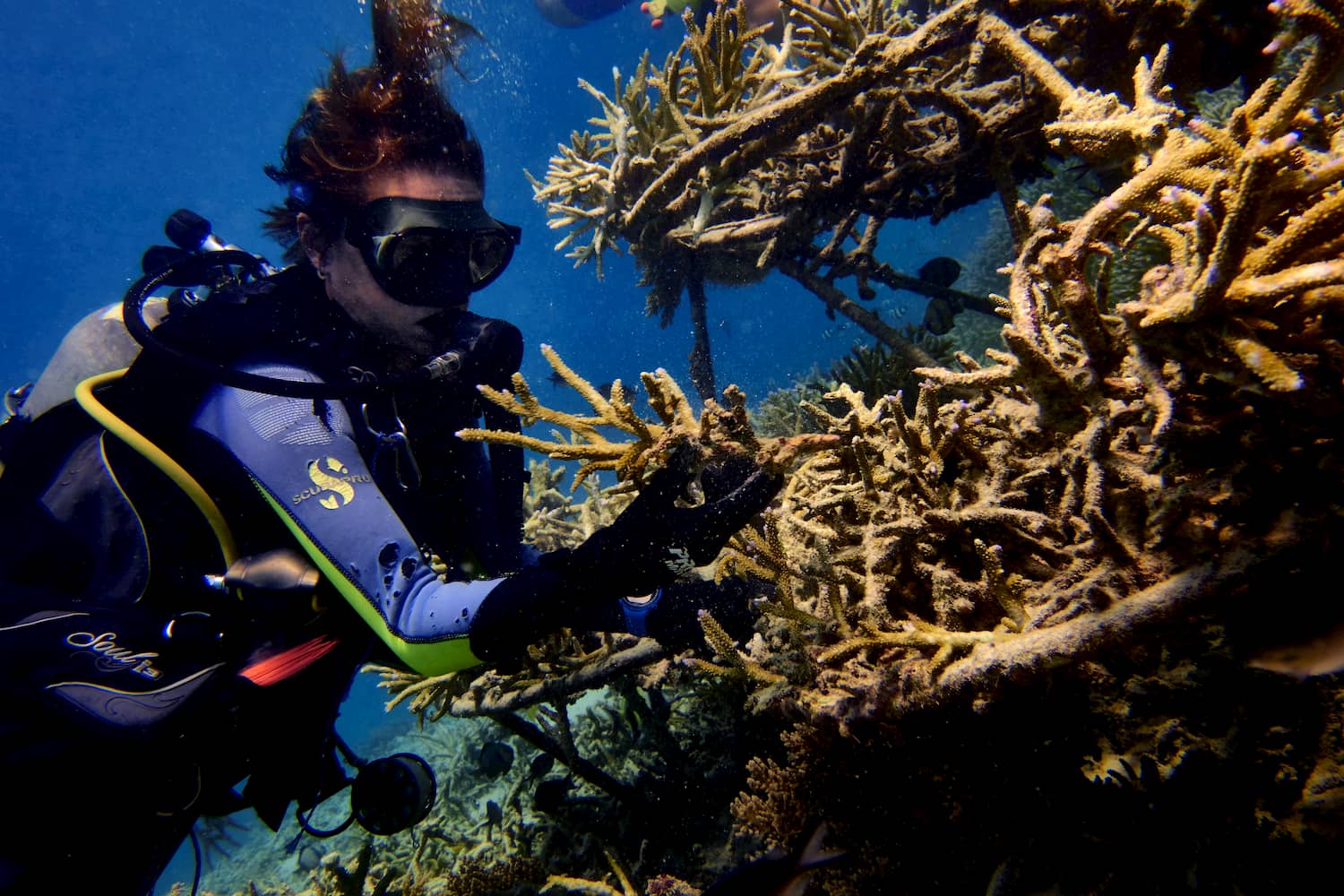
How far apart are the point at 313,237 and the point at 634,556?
2422mm

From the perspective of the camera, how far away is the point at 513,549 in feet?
12.5

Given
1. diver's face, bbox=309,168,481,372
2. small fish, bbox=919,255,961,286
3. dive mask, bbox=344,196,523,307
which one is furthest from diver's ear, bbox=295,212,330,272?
small fish, bbox=919,255,961,286

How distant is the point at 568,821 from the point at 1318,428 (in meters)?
3.79

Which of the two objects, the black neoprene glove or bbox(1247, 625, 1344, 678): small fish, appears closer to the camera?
bbox(1247, 625, 1344, 678): small fish

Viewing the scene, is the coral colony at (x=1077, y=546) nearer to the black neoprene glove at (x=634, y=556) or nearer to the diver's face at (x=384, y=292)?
the black neoprene glove at (x=634, y=556)

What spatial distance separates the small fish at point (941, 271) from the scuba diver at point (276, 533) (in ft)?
14.7

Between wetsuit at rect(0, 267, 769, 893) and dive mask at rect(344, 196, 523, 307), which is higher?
dive mask at rect(344, 196, 523, 307)

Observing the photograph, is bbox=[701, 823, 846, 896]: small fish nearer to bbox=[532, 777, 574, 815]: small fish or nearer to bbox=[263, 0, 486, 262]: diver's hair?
bbox=[532, 777, 574, 815]: small fish

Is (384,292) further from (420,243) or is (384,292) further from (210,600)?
(210,600)

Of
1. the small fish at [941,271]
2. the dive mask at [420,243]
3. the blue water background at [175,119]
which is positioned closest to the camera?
the dive mask at [420,243]

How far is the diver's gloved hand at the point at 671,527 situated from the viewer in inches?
70.8

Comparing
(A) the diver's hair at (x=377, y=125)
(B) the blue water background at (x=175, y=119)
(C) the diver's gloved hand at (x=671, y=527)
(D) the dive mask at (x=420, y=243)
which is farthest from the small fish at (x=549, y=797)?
(B) the blue water background at (x=175, y=119)

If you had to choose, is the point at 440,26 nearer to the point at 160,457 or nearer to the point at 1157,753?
the point at 160,457

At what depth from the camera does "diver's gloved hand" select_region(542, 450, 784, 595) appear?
180cm
